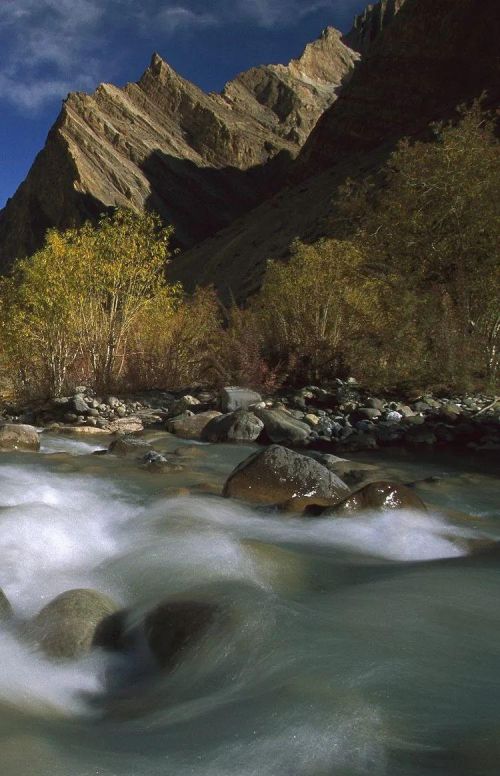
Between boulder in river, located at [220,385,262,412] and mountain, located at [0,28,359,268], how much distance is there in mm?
66210

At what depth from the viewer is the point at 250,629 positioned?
108 inches

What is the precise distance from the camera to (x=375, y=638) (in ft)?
8.81

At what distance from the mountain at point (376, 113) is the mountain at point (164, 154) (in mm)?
18256

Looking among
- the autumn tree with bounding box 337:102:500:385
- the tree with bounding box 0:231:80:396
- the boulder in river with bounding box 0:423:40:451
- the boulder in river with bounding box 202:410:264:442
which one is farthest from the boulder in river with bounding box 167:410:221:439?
the autumn tree with bounding box 337:102:500:385

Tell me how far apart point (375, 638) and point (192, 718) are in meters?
0.87

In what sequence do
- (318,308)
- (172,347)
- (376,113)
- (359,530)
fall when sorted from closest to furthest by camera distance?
(359,530)
(172,347)
(318,308)
(376,113)

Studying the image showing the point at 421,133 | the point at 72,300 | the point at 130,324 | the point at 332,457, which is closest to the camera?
the point at 332,457

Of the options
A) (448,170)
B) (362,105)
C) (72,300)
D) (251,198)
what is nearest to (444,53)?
(362,105)

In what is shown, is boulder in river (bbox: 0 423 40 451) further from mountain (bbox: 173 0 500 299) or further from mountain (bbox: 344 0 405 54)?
mountain (bbox: 344 0 405 54)

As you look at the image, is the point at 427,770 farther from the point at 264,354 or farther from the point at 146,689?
the point at 264,354

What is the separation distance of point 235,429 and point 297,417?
1600 mm

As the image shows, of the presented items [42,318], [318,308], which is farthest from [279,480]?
[318,308]

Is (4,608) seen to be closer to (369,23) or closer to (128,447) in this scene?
(128,447)

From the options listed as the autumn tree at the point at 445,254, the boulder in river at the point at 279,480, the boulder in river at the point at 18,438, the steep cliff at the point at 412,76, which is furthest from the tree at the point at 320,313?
the steep cliff at the point at 412,76
